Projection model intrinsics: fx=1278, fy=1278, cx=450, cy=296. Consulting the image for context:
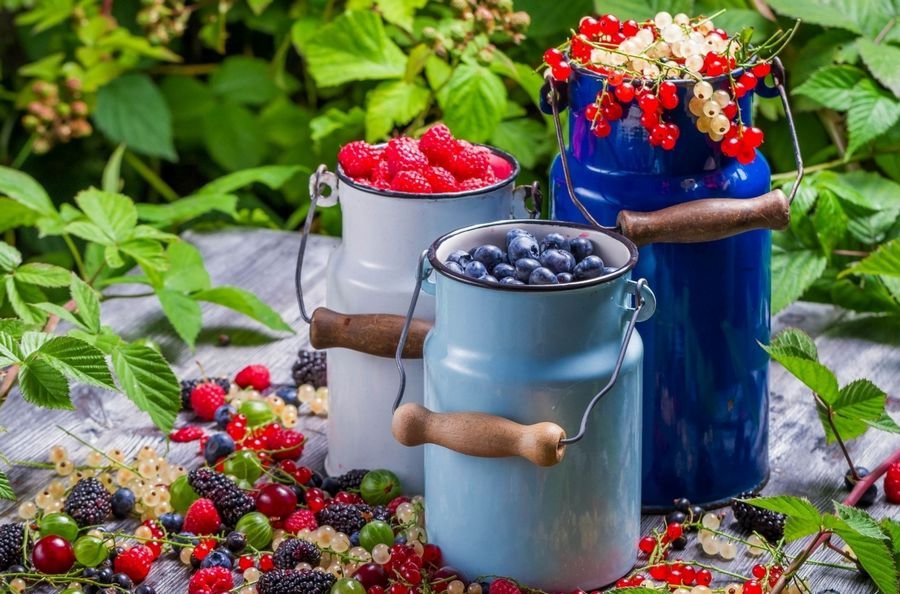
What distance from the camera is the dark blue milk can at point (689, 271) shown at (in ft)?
4.18

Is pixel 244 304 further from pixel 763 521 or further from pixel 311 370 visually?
pixel 763 521

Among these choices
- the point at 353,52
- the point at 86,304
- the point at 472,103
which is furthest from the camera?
the point at 353,52

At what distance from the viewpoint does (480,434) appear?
1.14m

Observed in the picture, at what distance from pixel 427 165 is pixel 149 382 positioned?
1.33ft

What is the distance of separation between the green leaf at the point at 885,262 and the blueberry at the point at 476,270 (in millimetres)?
705

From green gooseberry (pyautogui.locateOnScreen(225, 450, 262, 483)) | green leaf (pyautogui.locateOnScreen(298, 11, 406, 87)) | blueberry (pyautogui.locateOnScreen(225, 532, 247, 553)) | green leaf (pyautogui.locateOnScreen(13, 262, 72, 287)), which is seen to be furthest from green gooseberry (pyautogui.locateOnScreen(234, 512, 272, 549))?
green leaf (pyautogui.locateOnScreen(298, 11, 406, 87))

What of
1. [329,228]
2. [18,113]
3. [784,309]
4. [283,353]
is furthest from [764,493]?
[18,113]

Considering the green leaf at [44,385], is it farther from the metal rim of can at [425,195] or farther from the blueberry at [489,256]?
the blueberry at [489,256]

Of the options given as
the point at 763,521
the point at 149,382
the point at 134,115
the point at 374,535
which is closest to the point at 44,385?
the point at 149,382

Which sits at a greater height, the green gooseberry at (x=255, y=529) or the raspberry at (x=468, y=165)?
the raspberry at (x=468, y=165)

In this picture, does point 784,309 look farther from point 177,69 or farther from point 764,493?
point 177,69

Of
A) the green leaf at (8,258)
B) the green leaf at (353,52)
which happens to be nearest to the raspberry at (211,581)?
the green leaf at (8,258)

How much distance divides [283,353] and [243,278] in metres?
0.26

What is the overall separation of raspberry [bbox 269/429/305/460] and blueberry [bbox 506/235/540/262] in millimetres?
446
